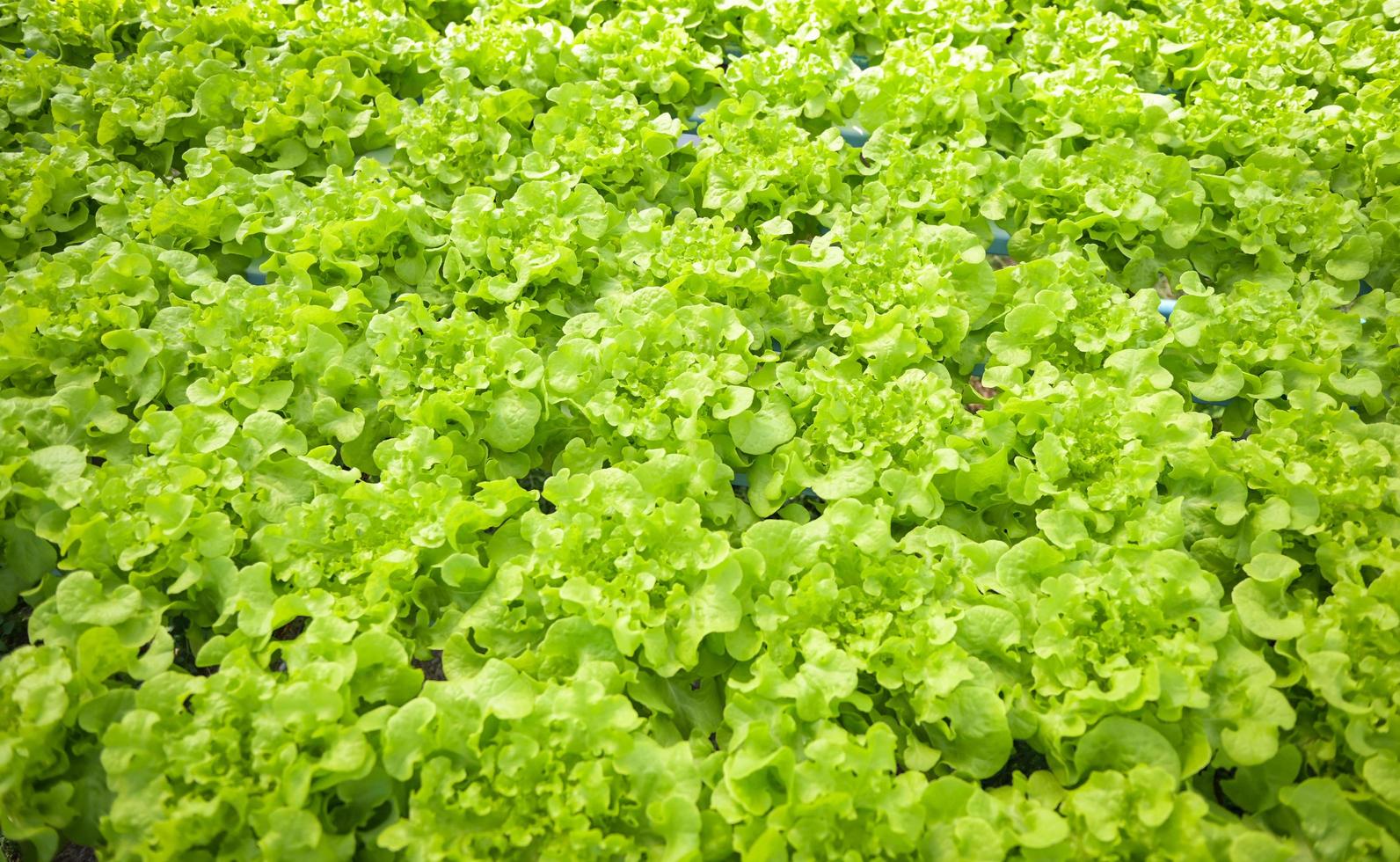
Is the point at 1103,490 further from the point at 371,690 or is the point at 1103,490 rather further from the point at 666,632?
the point at 371,690

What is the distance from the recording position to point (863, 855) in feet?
6.86

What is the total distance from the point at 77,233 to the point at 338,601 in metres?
2.19

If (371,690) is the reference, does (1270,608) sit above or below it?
above

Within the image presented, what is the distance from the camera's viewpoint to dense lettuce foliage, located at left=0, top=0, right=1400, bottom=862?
2176 mm

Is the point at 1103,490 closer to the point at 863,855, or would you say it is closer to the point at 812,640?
the point at 812,640

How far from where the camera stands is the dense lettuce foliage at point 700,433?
2176mm

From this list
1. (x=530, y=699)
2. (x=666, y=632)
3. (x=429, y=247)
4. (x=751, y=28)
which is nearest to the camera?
(x=530, y=699)

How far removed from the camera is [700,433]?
278 centimetres

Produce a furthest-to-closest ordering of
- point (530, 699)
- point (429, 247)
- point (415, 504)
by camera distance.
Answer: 1. point (429, 247)
2. point (415, 504)
3. point (530, 699)

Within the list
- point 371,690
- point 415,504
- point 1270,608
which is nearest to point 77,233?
point 415,504

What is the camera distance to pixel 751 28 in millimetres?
4137

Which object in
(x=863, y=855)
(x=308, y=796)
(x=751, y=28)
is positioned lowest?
(x=308, y=796)

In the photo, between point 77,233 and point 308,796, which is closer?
point 308,796

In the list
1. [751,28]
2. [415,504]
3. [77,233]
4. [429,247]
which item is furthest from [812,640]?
[77,233]
